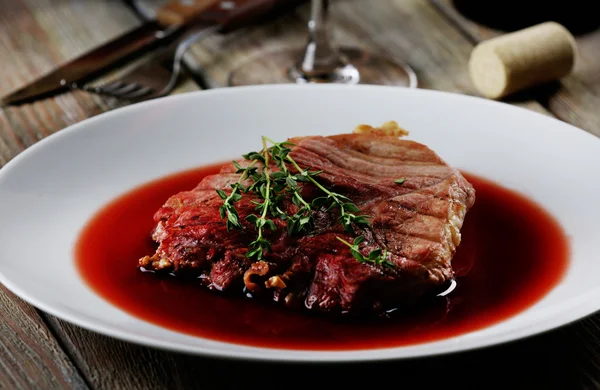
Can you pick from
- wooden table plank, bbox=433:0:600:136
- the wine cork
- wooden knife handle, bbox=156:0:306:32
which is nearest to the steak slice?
the wine cork

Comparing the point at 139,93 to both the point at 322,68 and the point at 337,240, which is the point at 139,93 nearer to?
the point at 322,68

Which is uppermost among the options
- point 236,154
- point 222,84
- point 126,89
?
point 236,154

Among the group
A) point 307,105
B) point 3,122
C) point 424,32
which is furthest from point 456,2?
point 3,122

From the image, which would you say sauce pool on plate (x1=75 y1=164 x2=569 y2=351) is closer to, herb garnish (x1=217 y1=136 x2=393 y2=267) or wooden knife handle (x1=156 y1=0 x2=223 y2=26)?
herb garnish (x1=217 y1=136 x2=393 y2=267)

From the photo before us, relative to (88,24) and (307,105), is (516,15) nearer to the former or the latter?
(307,105)

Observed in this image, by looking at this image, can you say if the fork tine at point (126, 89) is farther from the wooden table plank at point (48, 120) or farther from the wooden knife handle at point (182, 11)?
the wooden knife handle at point (182, 11)

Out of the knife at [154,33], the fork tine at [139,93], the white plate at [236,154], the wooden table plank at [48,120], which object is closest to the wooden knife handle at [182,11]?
the knife at [154,33]

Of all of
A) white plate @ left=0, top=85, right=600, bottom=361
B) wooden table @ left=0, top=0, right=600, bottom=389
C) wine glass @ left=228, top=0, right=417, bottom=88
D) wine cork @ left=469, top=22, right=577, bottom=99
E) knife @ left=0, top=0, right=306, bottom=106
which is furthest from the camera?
wine glass @ left=228, top=0, right=417, bottom=88

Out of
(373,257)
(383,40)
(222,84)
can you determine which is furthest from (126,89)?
(373,257)
